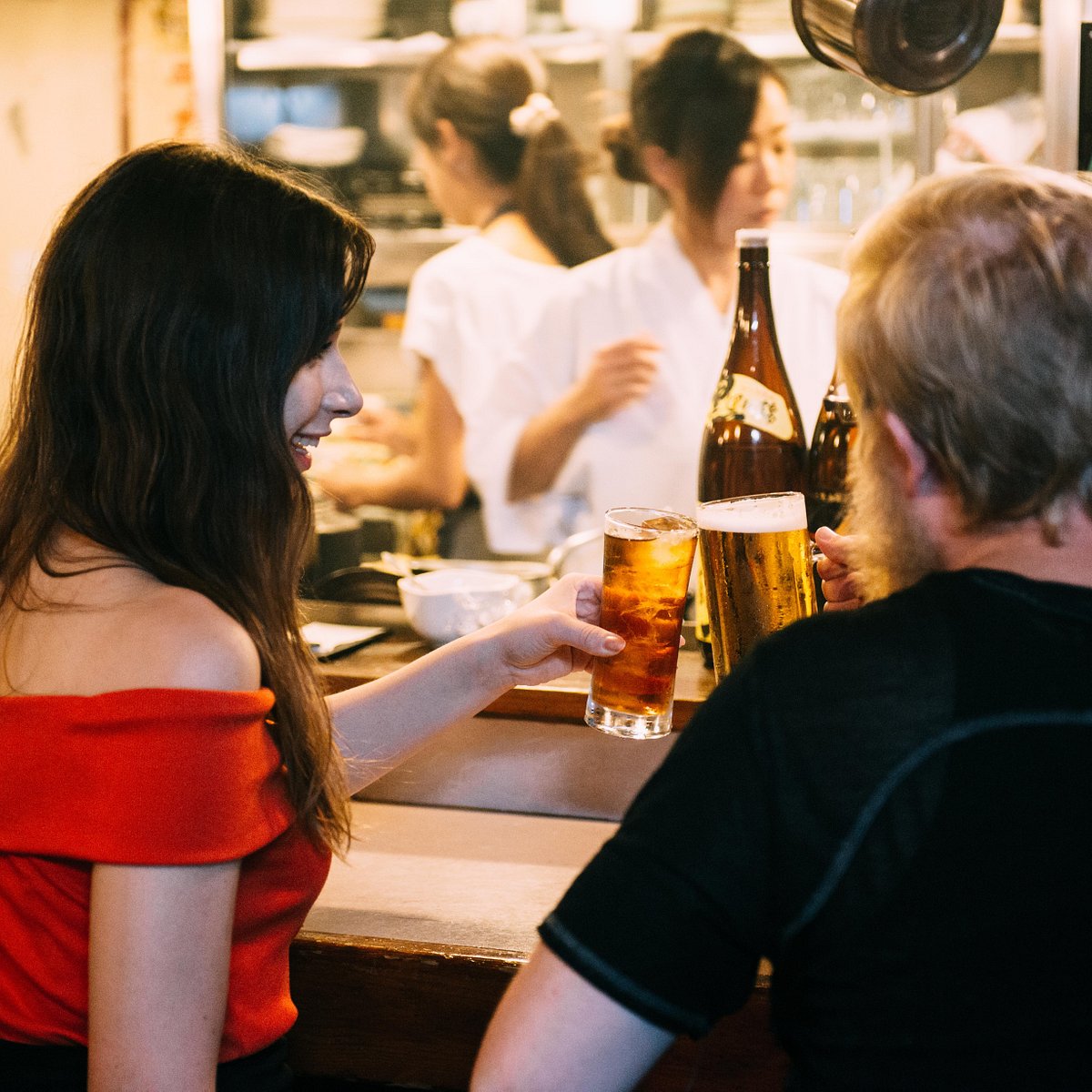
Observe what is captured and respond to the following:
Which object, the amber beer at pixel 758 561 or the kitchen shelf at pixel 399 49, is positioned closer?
the amber beer at pixel 758 561

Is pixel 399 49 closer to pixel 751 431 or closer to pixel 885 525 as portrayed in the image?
pixel 751 431

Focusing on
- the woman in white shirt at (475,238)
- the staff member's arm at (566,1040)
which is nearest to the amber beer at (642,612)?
the staff member's arm at (566,1040)

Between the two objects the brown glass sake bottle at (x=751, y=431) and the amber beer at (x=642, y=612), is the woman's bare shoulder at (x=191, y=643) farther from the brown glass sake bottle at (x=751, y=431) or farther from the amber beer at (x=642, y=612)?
the brown glass sake bottle at (x=751, y=431)

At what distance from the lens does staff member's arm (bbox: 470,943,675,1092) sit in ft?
2.46

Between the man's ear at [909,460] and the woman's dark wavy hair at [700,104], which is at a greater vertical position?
the woman's dark wavy hair at [700,104]

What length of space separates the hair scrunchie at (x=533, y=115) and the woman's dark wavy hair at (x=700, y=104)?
206mm

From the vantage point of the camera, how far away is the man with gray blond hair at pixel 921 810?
71 centimetres

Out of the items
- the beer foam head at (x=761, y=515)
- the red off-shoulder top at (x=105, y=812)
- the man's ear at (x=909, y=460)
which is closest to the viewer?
the man's ear at (x=909, y=460)

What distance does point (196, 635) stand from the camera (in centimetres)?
96

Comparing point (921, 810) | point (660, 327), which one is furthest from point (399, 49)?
point (921, 810)

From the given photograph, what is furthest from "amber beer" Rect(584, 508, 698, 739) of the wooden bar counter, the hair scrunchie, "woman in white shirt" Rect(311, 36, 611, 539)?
the hair scrunchie

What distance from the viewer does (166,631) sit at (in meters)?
0.96

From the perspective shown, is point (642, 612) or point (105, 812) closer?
point (105, 812)

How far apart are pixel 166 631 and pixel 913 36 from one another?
1.18m
